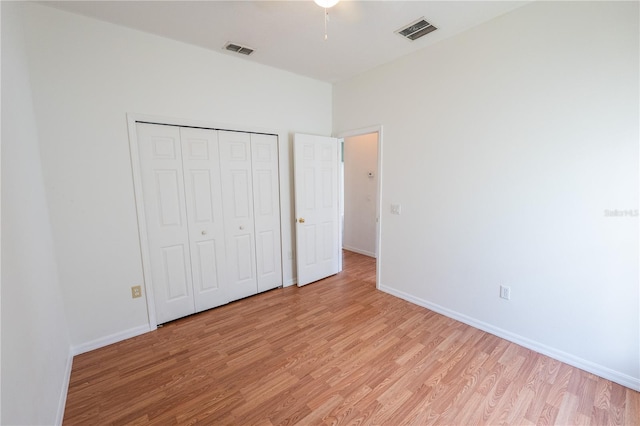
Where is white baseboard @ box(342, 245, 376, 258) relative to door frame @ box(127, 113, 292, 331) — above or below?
below

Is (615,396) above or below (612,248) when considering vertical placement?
below

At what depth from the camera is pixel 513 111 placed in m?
2.20

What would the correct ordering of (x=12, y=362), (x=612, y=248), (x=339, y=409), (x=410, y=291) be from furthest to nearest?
(x=410, y=291) → (x=612, y=248) → (x=339, y=409) → (x=12, y=362)

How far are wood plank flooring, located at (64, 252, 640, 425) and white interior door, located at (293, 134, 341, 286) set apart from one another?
3.16ft

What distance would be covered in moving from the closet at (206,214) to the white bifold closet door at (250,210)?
0.04ft

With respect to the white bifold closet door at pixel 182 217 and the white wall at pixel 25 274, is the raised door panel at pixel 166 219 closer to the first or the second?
the white bifold closet door at pixel 182 217

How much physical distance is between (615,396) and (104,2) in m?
4.47

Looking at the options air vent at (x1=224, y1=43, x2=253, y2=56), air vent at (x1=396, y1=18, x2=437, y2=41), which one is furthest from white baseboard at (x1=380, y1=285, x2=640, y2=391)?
air vent at (x1=224, y1=43, x2=253, y2=56)

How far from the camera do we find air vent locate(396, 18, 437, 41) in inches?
89.9

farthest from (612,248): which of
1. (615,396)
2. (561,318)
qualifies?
(615,396)

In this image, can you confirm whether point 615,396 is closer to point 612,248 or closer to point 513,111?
point 612,248

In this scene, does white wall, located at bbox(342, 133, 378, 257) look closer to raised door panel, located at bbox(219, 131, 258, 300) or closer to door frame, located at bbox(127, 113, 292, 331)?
raised door panel, located at bbox(219, 131, 258, 300)

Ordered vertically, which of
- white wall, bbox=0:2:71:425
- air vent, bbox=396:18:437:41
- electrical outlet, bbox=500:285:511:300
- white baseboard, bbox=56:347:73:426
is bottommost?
white baseboard, bbox=56:347:73:426

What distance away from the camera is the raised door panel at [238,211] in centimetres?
291
